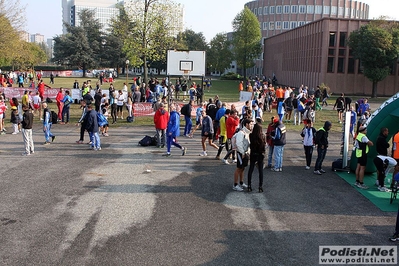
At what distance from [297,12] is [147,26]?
71.8 metres

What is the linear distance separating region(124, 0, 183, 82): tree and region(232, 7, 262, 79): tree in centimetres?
3842

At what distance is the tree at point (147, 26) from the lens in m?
33.8

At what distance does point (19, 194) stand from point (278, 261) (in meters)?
6.74

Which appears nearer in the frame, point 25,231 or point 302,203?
point 25,231

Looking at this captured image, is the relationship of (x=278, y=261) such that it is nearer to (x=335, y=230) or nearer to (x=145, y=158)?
(x=335, y=230)

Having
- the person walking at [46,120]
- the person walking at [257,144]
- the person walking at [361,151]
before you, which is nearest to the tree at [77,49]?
the person walking at [46,120]

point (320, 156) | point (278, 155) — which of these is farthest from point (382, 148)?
point (278, 155)

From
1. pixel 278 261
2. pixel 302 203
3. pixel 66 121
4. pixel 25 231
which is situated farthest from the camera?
→ pixel 66 121

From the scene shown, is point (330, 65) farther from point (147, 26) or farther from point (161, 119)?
point (161, 119)

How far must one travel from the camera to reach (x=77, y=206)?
9.34 m

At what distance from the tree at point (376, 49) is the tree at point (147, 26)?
64.7 feet

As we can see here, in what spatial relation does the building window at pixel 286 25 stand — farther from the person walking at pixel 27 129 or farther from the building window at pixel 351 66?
the person walking at pixel 27 129

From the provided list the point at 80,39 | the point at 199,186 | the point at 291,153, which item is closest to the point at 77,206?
the point at 199,186

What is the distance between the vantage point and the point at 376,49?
1563 inches
